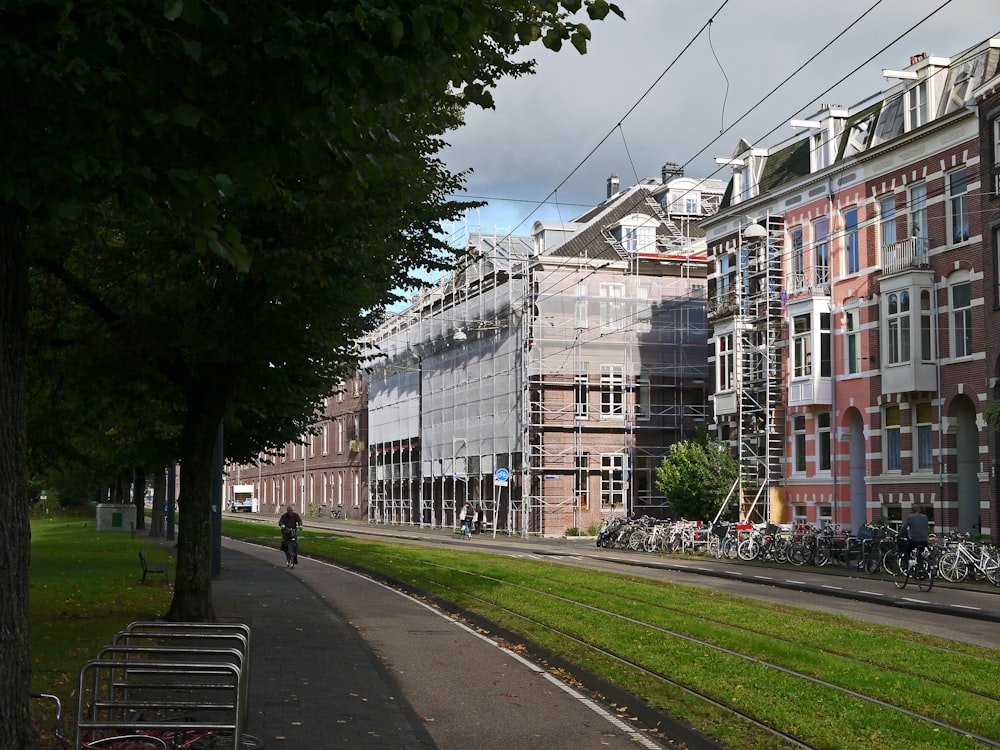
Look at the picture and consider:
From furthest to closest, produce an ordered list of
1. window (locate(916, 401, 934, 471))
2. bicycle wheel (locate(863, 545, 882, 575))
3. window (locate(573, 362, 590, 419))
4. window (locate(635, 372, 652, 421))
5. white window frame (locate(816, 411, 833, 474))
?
1. window (locate(635, 372, 652, 421))
2. window (locate(573, 362, 590, 419))
3. white window frame (locate(816, 411, 833, 474))
4. window (locate(916, 401, 934, 471))
5. bicycle wheel (locate(863, 545, 882, 575))

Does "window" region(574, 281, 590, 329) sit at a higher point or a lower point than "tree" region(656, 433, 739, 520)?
higher

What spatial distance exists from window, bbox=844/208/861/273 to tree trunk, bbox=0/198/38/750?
→ 35503mm

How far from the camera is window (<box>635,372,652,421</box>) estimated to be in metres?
57.2

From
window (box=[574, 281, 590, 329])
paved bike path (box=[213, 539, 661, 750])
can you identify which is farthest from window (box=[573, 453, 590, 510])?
paved bike path (box=[213, 539, 661, 750])

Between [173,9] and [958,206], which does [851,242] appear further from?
[173,9]

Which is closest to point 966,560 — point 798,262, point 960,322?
point 960,322

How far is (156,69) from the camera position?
19.2 ft

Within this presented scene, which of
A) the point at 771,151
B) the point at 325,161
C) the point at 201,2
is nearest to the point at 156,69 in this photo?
the point at 201,2

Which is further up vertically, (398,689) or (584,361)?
(584,361)

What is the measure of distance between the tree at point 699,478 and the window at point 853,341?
6849 mm

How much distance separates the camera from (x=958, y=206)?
3409 centimetres

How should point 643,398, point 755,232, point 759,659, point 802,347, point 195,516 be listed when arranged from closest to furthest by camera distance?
point 759,659
point 195,516
point 802,347
point 755,232
point 643,398

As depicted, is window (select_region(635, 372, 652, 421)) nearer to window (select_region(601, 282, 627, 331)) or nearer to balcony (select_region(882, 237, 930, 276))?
window (select_region(601, 282, 627, 331))

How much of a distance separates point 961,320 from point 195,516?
2551 cm
